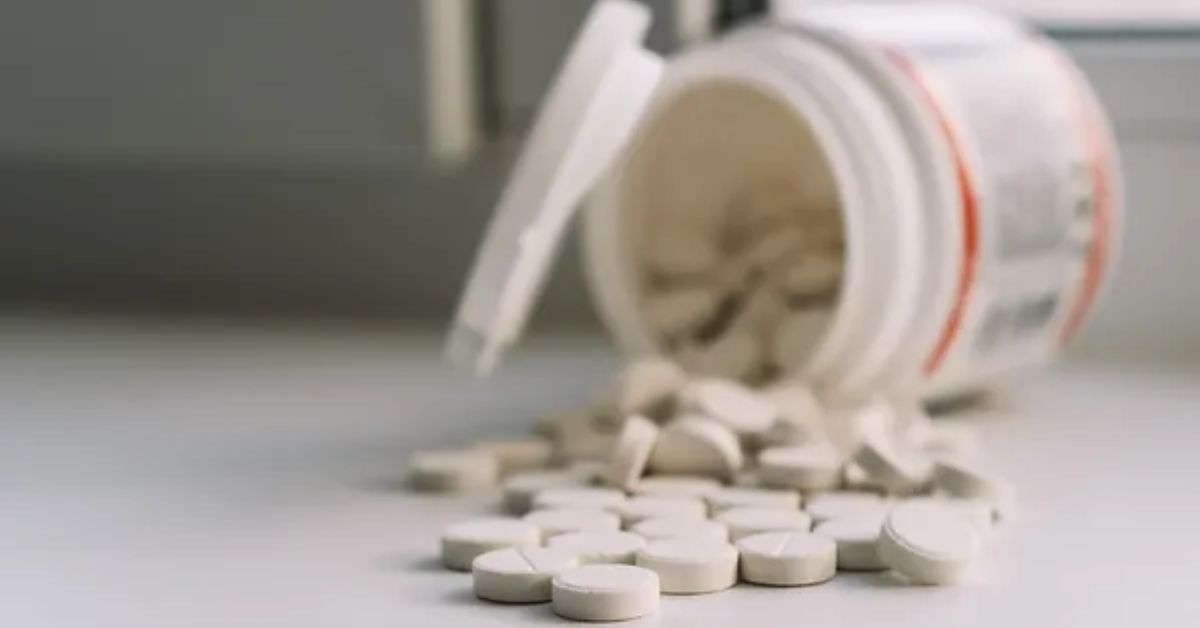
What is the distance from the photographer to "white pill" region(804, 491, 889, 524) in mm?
589

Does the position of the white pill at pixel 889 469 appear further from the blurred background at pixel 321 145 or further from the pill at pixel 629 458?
the blurred background at pixel 321 145

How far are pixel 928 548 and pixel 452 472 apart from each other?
7.6 inches

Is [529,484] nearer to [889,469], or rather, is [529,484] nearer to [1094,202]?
[889,469]

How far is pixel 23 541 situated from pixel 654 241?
1.09ft

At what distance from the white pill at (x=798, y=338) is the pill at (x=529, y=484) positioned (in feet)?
0.45

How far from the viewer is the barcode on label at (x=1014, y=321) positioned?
727 mm

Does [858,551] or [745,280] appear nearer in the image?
[858,551]

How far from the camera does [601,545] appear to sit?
0.55 m

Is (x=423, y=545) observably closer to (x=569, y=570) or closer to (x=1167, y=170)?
(x=569, y=570)

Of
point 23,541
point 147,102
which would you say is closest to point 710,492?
point 23,541

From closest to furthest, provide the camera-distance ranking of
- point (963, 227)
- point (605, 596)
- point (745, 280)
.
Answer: point (605, 596) → point (963, 227) → point (745, 280)

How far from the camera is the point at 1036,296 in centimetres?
74

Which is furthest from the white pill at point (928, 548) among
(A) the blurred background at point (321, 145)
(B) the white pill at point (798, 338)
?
(A) the blurred background at point (321, 145)

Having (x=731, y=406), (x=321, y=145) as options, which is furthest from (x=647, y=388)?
(x=321, y=145)
